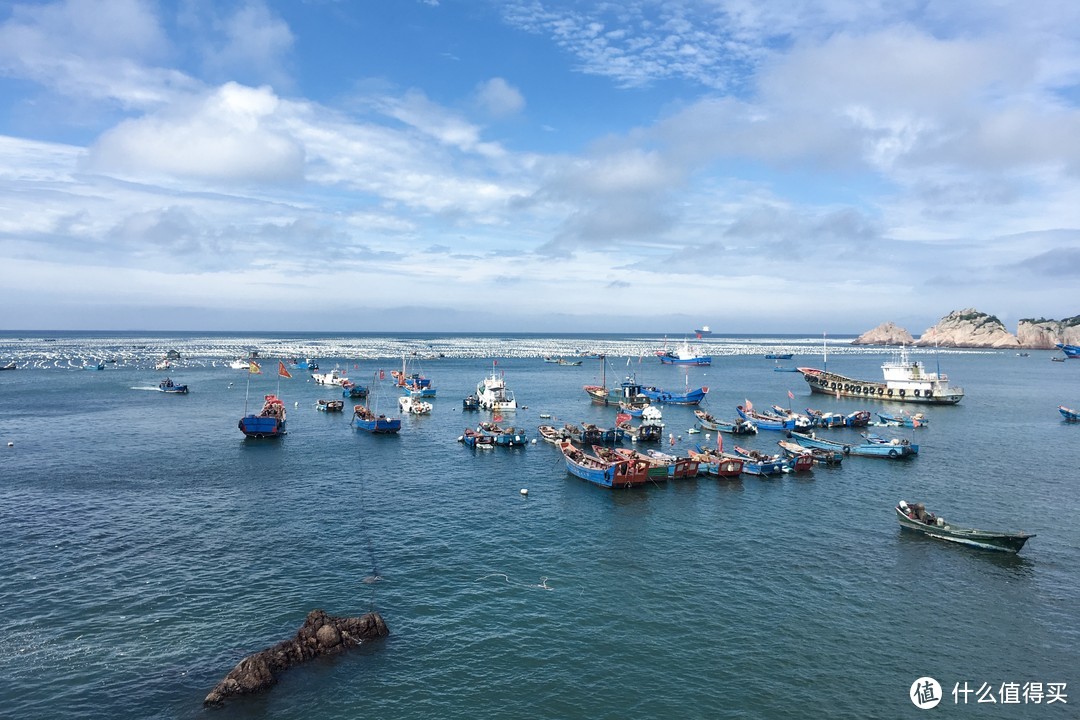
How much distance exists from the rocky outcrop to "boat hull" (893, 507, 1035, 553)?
115 feet

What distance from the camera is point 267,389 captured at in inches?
5039

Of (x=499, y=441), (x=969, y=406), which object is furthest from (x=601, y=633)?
(x=969, y=406)

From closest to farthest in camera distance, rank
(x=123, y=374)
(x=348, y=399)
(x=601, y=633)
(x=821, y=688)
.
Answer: (x=821, y=688), (x=601, y=633), (x=348, y=399), (x=123, y=374)

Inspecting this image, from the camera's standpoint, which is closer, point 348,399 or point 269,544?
point 269,544

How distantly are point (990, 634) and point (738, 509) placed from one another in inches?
786

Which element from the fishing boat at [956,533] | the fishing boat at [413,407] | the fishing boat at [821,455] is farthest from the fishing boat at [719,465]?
the fishing boat at [413,407]

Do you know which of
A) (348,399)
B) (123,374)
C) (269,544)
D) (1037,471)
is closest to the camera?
(269,544)

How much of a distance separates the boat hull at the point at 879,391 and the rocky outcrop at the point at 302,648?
4352 inches

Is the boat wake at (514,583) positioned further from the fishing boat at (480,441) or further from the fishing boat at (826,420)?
the fishing boat at (826,420)

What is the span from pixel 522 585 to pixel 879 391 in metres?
104

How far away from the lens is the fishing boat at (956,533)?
123ft

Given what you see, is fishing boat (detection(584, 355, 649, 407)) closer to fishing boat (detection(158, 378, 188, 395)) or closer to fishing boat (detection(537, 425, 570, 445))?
fishing boat (detection(537, 425, 570, 445))

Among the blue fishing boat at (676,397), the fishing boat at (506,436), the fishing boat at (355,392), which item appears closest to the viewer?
the fishing boat at (506,436)

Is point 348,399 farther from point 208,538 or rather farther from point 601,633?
point 601,633
